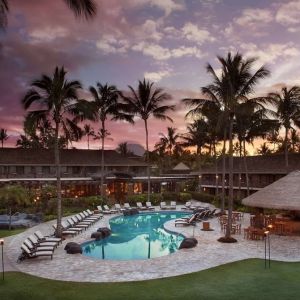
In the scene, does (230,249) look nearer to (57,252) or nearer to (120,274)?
(120,274)

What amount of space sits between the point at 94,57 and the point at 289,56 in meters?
15.0

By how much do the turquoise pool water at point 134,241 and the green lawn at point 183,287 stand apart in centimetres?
684

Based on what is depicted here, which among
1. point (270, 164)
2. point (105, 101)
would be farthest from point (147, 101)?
point (270, 164)

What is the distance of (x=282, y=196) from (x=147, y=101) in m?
22.8

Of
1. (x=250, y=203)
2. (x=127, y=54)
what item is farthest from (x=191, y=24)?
(x=250, y=203)

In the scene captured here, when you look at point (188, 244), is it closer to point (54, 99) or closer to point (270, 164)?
point (54, 99)

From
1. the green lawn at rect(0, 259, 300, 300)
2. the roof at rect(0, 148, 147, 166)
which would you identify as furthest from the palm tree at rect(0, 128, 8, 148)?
the green lawn at rect(0, 259, 300, 300)

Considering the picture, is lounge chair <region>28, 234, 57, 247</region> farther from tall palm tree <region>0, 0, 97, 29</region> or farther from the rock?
tall palm tree <region>0, 0, 97, 29</region>

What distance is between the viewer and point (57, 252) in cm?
1992

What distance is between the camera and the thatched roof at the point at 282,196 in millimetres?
23938

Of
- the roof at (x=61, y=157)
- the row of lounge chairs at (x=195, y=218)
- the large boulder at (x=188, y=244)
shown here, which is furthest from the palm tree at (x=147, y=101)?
the large boulder at (x=188, y=244)

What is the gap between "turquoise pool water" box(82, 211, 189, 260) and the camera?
21.9 meters

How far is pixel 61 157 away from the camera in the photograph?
169 feet

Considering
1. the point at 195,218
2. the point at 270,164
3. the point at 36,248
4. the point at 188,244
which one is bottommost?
the point at 188,244
